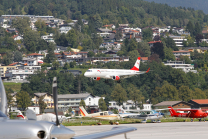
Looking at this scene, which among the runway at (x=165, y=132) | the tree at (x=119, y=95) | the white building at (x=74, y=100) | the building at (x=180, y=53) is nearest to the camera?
the runway at (x=165, y=132)

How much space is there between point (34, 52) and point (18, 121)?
184 metres

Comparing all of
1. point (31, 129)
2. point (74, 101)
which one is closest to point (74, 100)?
point (74, 101)

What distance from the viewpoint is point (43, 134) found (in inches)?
241

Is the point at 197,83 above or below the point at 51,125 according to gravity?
below

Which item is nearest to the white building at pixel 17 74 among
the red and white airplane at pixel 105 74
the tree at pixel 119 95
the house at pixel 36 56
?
the house at pixel 36 56

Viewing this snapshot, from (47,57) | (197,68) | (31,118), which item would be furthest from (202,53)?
(31,118)

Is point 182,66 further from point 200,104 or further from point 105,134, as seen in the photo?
point 105,134

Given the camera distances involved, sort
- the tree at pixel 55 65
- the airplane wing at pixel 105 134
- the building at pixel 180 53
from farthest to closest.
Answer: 1. the building at pixel 180 53
2. the tree at pixel 55 65
3. the airplane wing at pixel 105 134

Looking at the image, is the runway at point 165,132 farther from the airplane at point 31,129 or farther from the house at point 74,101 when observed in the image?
the house at point 74,101

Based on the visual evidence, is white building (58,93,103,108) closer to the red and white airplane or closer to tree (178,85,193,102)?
tree (178,85,193,102)

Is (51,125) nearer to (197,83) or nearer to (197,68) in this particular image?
(197,83)

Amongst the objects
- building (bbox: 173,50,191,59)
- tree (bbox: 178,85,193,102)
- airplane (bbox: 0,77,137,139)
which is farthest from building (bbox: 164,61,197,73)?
airplane (bbox: 0,77,137,139)

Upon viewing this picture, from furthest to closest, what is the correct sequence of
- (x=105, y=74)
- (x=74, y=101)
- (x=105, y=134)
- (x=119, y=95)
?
(x=119, y=95)
(x=74, y=101)
(x=105, y=74)
(x=105, y=134)

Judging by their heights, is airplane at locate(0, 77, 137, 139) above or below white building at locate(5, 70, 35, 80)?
above
